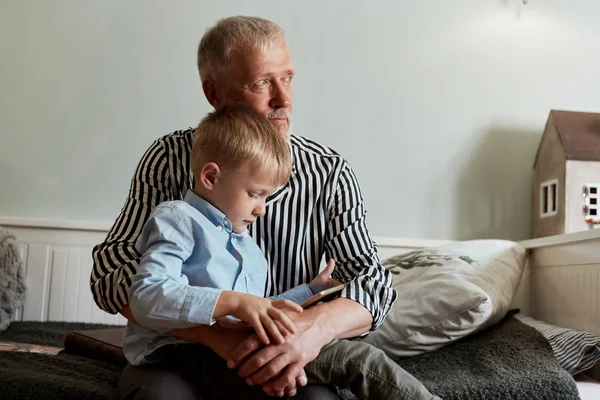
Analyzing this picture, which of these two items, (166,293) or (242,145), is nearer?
(166,293)

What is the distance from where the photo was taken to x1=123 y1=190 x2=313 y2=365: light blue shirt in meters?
1.15

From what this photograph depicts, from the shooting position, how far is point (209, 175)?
1.30 metres

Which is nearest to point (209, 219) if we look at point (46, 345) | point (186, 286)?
point (186, 286)

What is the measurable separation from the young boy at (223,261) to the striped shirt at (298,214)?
0.18 meters

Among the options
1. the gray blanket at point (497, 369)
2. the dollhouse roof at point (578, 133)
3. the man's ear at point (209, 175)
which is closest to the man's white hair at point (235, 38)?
the man's ear at point (209, 175)

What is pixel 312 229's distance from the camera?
5.17 ft

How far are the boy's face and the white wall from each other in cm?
129

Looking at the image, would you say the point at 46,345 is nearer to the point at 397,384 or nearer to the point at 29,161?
the point at 29,161

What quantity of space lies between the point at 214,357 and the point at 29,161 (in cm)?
150

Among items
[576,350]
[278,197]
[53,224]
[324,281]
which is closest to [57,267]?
[53,224]

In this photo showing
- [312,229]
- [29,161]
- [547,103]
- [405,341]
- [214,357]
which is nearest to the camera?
[214,357]

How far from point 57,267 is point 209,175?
136 cm

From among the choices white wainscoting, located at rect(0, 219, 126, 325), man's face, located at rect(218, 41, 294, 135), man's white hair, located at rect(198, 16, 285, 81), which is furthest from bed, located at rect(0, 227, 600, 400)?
man's white hair, located at rect(198, 16, 285, 81)

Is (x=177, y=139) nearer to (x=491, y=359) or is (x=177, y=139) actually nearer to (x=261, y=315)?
(x=261, y=315)
